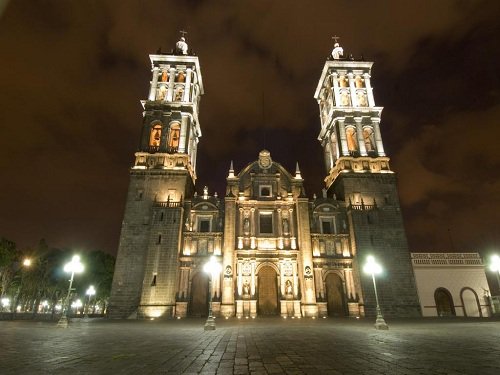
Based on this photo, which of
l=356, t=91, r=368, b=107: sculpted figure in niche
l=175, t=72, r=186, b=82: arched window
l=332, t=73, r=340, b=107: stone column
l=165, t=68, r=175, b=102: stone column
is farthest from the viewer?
l=175, t=72, r=186, b=82: arched window

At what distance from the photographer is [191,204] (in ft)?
123

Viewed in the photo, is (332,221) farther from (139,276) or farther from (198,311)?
(139,276)

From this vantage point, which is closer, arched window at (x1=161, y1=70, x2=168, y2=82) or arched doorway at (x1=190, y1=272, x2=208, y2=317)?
arched doorway at (x1=190, y1=272, x2=208, y2=317)

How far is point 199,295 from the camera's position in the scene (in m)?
33.8

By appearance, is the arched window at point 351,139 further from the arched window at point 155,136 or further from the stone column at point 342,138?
the arched window at point 155,136

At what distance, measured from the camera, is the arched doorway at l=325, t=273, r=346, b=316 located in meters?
34.1

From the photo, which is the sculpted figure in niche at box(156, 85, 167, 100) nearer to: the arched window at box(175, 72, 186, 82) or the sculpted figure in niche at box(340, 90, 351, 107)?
the arched window at box(175, 72, 186, 82)

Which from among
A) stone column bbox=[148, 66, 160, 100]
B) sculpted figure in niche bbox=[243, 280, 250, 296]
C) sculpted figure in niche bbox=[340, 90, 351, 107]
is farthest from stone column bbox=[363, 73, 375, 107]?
stone column bbox=[148, 66, 160, 100]

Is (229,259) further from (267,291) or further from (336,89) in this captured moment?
(336,89)

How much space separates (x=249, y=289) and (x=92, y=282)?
35.3m

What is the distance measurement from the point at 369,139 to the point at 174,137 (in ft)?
88.4

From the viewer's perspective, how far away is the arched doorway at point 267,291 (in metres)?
33.3

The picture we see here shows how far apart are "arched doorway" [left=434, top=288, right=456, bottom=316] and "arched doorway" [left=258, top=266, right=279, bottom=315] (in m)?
18.3

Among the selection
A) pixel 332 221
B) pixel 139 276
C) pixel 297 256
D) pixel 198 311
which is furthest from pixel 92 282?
pixel 332 221
